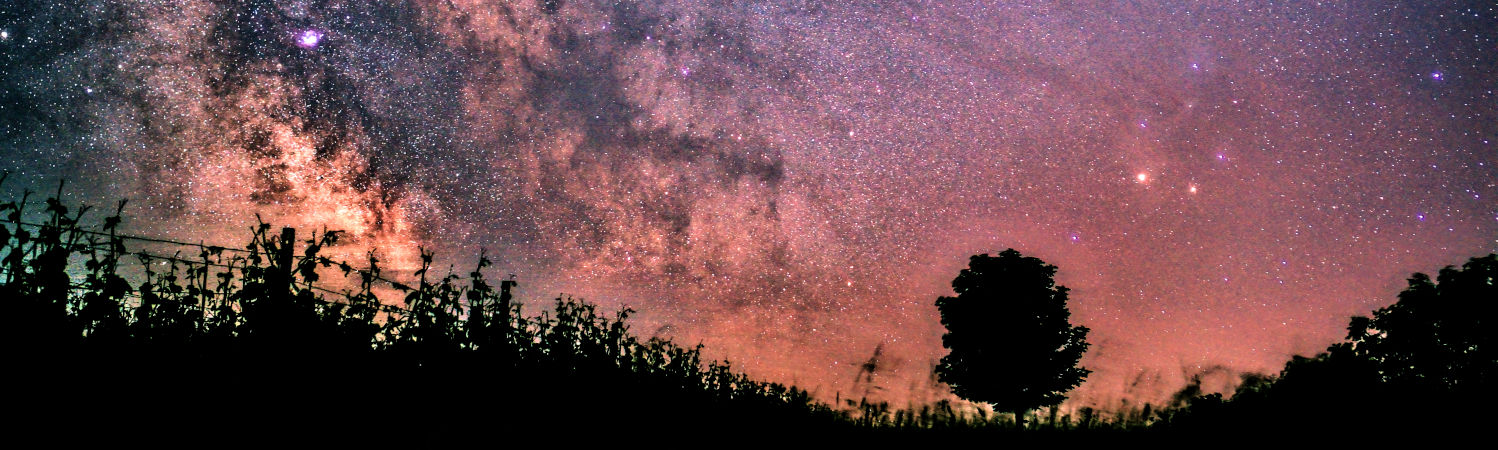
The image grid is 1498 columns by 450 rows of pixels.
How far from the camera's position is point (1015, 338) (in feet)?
87.9

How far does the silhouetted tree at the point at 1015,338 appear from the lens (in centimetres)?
2680

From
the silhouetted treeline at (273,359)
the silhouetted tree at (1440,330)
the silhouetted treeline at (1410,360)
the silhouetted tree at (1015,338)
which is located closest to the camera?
the silhouetted treeline at (273,359)

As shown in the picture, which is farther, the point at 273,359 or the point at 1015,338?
the point at 1015,338

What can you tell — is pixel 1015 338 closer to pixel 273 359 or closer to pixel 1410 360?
pixel 1410 360

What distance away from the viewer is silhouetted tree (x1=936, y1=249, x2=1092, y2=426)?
26797 mm

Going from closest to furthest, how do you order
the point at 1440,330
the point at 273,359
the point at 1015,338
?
the point at 273,359
the point at 1440,330
the point at 1015,338

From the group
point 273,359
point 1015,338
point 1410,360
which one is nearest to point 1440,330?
point 1410,360

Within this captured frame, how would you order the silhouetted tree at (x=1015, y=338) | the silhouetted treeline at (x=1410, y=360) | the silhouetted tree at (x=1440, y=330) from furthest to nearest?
1. the silhouetted tree at (x=1015, y=338)
2. the silhouetted tree at (x=1440, y=330)
3. the silhouetted treeline at (x=1410, y=360)

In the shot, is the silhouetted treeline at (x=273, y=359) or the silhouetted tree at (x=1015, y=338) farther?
the silhouetted tree at (x=1015, y=338)

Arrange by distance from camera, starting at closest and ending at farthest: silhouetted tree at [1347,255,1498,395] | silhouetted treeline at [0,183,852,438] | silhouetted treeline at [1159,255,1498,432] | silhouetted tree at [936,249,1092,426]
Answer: silhouetted treeline at [0,183,852,438]
silhouetted treeline at [1159,255,1498,432]
silhouetted tree at [1347,255,1498,395]
silhouetted tree at [936,249,1092,426]

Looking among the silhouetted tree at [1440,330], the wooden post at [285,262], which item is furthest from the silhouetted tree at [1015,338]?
the wooden post at [285,262]

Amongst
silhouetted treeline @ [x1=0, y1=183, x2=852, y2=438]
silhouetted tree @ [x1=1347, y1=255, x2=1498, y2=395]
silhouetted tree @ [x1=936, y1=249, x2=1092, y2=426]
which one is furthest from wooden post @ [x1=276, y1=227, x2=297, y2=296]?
silhouetted tree @ [x1=1347, y1=255, x2=1498, y2=395]

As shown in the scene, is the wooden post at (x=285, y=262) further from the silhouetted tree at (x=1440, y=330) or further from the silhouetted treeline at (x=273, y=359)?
the silhouetted tree at (x=1440, y=330)

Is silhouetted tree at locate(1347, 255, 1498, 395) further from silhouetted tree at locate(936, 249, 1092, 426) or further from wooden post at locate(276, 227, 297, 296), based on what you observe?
wooden post at locate(276, 227, 297, 296)
